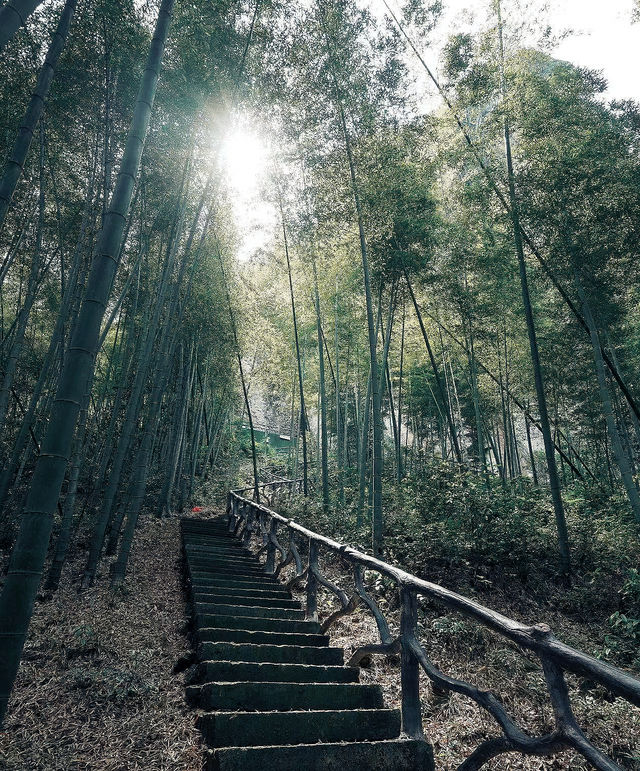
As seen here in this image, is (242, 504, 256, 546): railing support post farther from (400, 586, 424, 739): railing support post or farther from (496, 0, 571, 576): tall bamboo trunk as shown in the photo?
(400, 586, 424, 739): railing support post

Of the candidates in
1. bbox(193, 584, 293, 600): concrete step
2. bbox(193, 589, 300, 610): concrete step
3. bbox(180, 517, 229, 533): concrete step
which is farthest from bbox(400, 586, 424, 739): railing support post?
bbox(180, 517, 229, 533): concrete step

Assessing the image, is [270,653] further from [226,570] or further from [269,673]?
[226,570]

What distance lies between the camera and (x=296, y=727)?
79.6 inches

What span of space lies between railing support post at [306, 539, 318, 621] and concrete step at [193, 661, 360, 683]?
93cm

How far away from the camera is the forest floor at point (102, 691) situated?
6.19 ft

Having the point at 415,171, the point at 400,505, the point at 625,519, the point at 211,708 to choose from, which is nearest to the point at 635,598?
the point at 625,519

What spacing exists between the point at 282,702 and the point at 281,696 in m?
0.03

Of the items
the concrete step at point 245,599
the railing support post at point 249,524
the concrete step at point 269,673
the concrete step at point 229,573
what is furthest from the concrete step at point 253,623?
the railing support post at point 249,524

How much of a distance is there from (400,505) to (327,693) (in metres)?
6.61

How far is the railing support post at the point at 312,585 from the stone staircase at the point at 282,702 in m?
0.09

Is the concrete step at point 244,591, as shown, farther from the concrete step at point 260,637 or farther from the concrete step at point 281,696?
the concrete step at point 281,696

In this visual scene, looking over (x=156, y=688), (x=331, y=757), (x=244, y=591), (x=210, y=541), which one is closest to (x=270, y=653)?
(x=156, y=688)

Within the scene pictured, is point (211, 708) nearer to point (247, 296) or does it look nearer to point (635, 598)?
point (635, 598)

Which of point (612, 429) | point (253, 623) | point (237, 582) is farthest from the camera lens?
point (612, 429)
